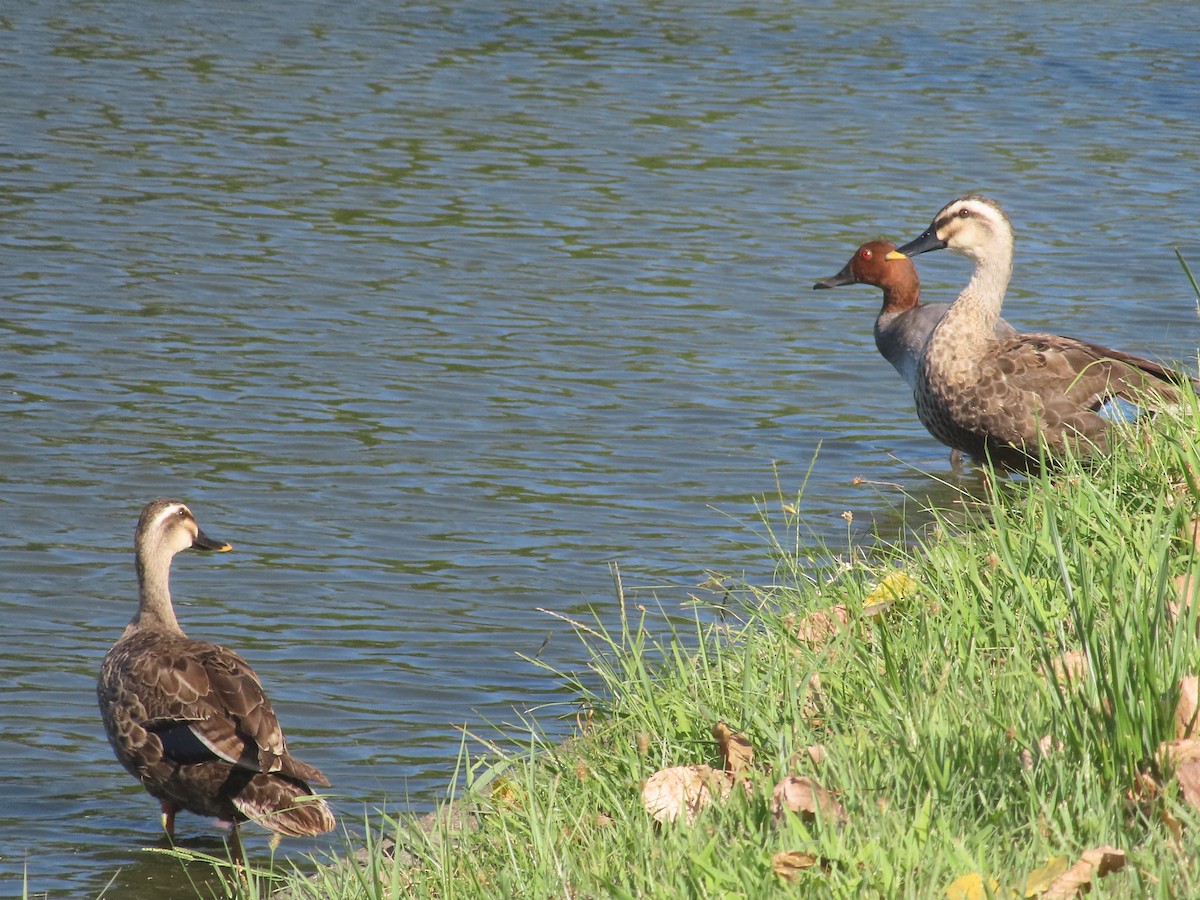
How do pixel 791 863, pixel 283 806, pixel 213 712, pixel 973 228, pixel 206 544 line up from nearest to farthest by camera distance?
1. pixel 791 863
2. pixel 283 806
3. pixel 213 712
4. pixel 206 544
5. pixel 973 228

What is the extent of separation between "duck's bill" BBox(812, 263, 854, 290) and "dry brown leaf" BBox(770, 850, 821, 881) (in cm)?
937

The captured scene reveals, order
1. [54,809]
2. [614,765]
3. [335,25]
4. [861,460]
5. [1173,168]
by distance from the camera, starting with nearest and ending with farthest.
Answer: [614,765] → [54,809] → [861,460] → [1173,168] → [335,25]

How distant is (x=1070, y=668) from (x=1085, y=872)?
3.20 ft

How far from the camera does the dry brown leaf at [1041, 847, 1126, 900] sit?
2.94 metres

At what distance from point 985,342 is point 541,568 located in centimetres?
246

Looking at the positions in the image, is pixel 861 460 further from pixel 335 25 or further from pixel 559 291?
pixel 335 25

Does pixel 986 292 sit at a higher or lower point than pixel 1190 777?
lower

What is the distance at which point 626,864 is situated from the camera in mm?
3508

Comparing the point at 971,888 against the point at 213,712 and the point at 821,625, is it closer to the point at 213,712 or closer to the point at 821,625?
the point at 821,625

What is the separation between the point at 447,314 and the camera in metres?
12.0

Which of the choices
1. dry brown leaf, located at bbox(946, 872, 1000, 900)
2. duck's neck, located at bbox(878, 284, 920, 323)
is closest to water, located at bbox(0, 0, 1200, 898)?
duck's neck, located at bbox(878, 284, 920, 323)

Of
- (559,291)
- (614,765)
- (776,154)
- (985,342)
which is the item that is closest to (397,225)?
(559,291)

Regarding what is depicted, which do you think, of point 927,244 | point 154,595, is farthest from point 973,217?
point 154,595

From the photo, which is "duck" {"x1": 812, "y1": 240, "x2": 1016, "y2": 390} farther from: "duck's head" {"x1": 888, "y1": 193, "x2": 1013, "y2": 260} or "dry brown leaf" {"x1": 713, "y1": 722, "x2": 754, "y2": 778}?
"dry brown leaf" {"x1": 713, "y1": 722, "x2": 754, "y2": 778}
